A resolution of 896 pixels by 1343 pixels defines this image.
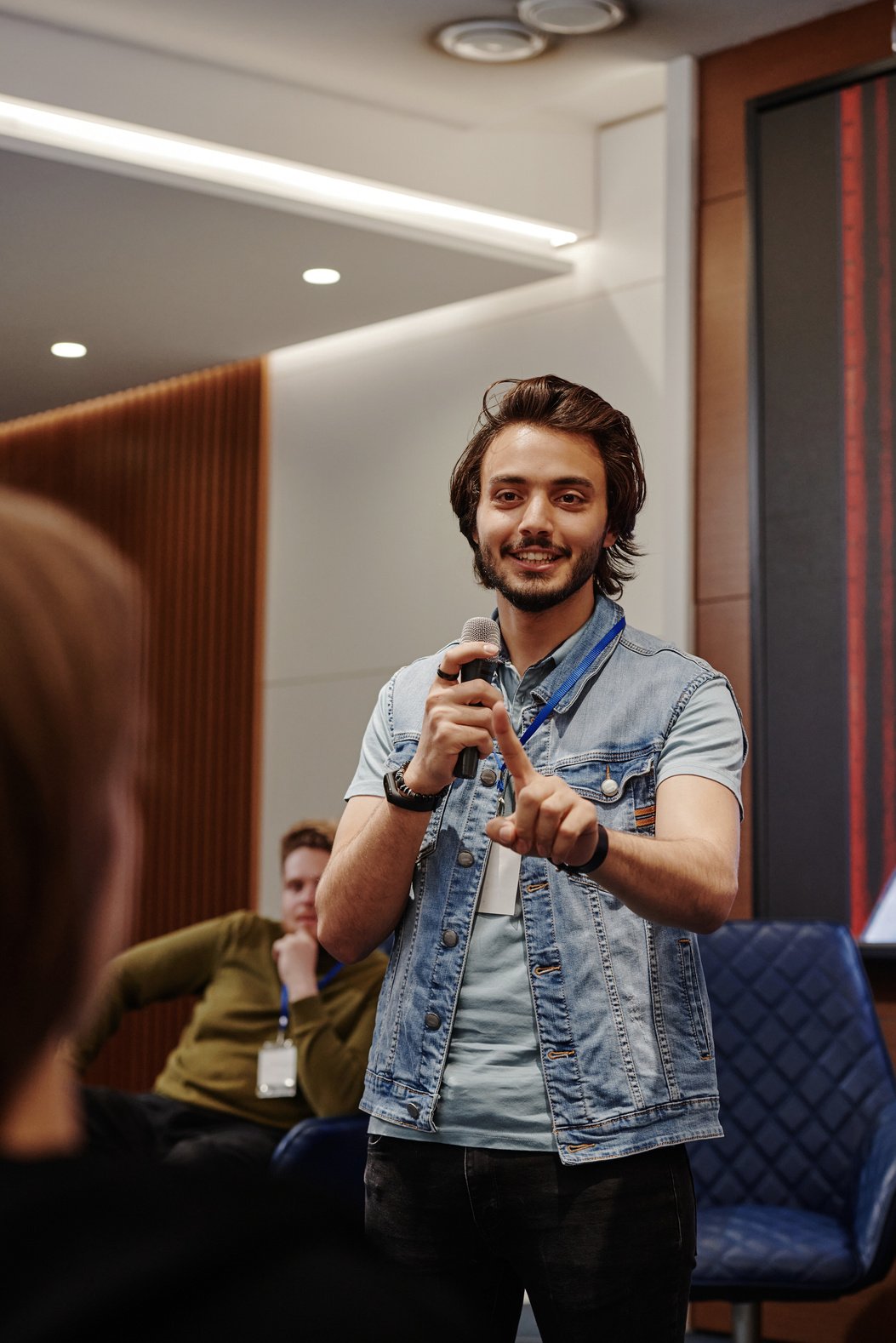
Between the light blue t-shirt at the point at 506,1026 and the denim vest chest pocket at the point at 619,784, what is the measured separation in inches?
0.8

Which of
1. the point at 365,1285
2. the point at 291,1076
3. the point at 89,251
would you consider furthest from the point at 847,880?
the point at 365,1285

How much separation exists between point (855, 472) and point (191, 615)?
304cm

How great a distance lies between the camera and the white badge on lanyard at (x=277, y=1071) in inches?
153

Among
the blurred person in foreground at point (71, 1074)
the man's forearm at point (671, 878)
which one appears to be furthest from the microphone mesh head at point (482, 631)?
the blurred person in foreground at point (71, 1074)

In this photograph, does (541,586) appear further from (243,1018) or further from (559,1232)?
(243,1018)

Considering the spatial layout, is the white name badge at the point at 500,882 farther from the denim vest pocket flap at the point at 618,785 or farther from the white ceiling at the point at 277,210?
the white ceiling at the point at 277,210

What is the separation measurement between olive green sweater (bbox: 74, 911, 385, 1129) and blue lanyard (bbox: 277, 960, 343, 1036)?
12mm

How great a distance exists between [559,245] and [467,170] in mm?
409

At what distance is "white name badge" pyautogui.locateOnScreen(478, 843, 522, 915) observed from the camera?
1.80m

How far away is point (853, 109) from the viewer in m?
4.04

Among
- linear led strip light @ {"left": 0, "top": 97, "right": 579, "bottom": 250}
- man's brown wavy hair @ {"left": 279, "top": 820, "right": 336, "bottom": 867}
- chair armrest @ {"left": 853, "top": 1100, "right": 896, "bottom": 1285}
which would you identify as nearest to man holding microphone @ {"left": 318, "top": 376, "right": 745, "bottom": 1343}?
chair armrest @ {"left": 853, "top": 1100, "right": 896, "bottom": 1285}

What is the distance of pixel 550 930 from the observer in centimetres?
176

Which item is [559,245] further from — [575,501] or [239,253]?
[575,501]

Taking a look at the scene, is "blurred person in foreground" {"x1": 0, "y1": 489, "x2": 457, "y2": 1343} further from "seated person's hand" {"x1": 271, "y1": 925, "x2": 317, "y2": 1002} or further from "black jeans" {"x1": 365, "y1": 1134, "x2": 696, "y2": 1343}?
"seated person's hand" {"x1": 271, "y1": 925, "x2": 317, "y2": 1002}
